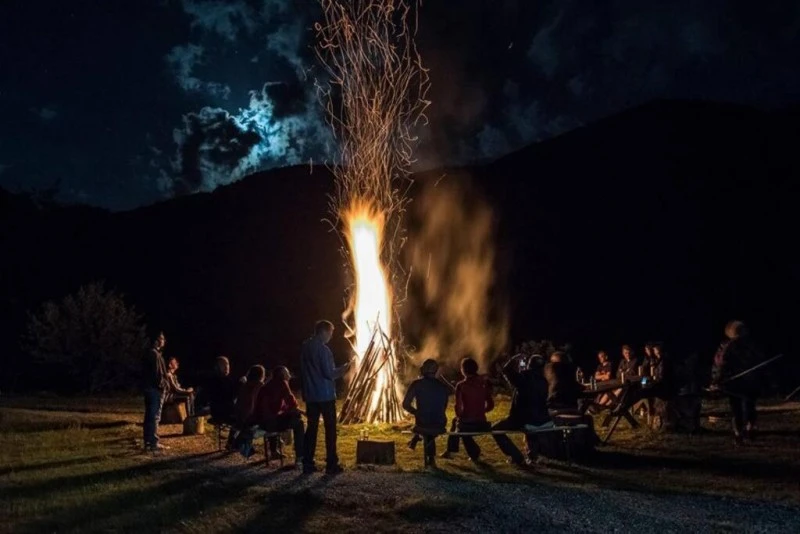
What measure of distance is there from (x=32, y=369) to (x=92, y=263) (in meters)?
24.9

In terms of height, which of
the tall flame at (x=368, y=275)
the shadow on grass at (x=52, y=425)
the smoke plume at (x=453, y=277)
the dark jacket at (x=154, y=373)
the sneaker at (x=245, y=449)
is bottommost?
the sneaker at (x=245, y=449)

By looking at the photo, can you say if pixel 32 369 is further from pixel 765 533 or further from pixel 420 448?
pixel 765 533

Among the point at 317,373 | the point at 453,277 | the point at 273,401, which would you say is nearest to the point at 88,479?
the point at 273,401

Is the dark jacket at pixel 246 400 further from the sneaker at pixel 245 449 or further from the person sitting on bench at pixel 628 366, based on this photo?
the person sitting on bench at pixel 628 366

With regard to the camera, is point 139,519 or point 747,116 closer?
point 139,519

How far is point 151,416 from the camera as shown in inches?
521

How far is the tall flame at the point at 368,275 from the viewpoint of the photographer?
18.2m

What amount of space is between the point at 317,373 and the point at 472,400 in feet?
7.60

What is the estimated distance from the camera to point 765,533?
700cm

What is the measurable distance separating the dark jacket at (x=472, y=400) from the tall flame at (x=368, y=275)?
20.9 feet

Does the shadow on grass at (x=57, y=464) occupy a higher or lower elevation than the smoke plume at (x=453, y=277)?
lower

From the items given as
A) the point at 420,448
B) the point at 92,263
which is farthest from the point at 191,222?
the point at 420,448

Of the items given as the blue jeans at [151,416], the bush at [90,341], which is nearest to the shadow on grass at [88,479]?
the blue jeans at [151,416]

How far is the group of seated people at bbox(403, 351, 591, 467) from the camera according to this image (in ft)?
37.3
